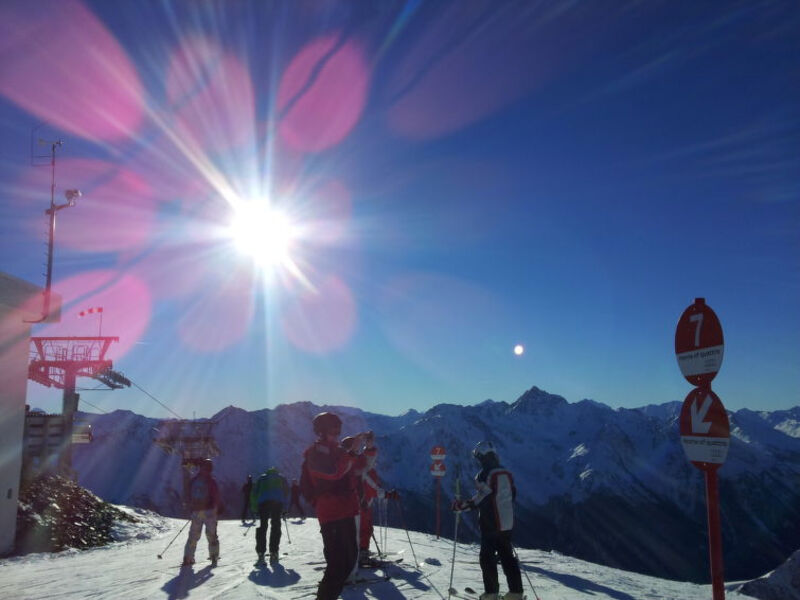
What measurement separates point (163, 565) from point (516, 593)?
8.70m

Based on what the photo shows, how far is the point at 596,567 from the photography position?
44.6 ft

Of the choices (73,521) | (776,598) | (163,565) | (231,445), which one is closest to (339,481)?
(163,565)

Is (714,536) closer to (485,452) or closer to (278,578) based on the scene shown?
(485,452)

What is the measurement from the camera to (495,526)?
24.5ft

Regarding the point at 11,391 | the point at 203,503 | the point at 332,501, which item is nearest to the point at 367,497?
the point at 203,503

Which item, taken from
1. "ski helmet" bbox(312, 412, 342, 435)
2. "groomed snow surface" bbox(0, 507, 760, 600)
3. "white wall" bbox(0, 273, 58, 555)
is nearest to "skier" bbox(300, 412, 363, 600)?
"ski helmet" bbox(312, 412, 342, 435)

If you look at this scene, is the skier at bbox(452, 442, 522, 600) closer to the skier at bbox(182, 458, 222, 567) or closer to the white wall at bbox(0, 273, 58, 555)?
the skier at bbox(182, 458, 222, 567)

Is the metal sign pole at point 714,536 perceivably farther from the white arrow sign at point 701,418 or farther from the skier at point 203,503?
the skier at point 203,503

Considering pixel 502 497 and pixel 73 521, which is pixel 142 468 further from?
pixel 502 497

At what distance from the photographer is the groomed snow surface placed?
9.17 meters

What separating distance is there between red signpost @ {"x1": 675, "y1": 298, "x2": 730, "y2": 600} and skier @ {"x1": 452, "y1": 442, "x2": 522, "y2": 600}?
9.18ft

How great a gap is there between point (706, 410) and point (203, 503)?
9552 millimetres

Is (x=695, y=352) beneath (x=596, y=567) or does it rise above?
above

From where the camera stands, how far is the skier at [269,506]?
1184 cm
